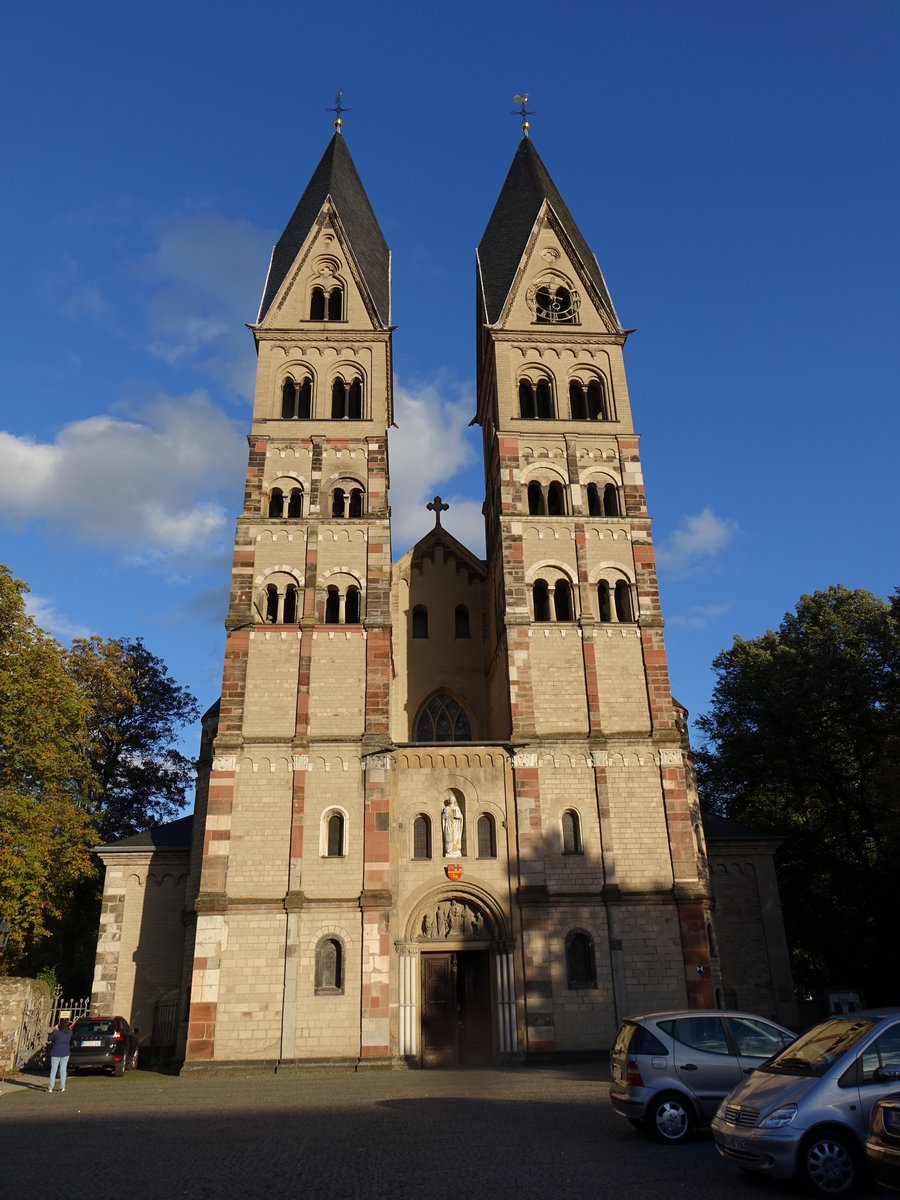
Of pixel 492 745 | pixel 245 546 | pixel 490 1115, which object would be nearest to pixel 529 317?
pixel 245 546

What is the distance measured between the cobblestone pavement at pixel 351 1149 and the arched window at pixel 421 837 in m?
8.04

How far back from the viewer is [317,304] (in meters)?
34.6

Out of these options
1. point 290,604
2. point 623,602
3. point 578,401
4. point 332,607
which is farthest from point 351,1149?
point 578,401

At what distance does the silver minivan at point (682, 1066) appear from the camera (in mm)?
→ 11398

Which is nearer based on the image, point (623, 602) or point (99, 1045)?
point (99, 1045)

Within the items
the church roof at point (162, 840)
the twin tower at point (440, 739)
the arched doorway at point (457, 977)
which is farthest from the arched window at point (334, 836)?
the church roof at point (162, 840)

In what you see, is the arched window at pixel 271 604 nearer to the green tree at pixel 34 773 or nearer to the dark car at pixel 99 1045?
the green tree at pixel 34 773

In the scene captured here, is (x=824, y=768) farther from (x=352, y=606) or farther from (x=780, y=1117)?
(x=780, y=1117)

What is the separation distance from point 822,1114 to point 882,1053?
2.74 ft

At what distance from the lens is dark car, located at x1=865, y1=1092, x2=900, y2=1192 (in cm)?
749

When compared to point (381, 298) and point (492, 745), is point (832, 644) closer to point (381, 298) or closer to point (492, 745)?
point (492, 745)

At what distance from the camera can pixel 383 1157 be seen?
10484 millimetres

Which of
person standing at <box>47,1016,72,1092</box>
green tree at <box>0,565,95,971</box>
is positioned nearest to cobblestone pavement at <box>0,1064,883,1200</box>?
person standing at <box>47,1016,72,1092</box>

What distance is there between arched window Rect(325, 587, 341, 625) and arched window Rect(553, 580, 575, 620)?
6.66 metres
